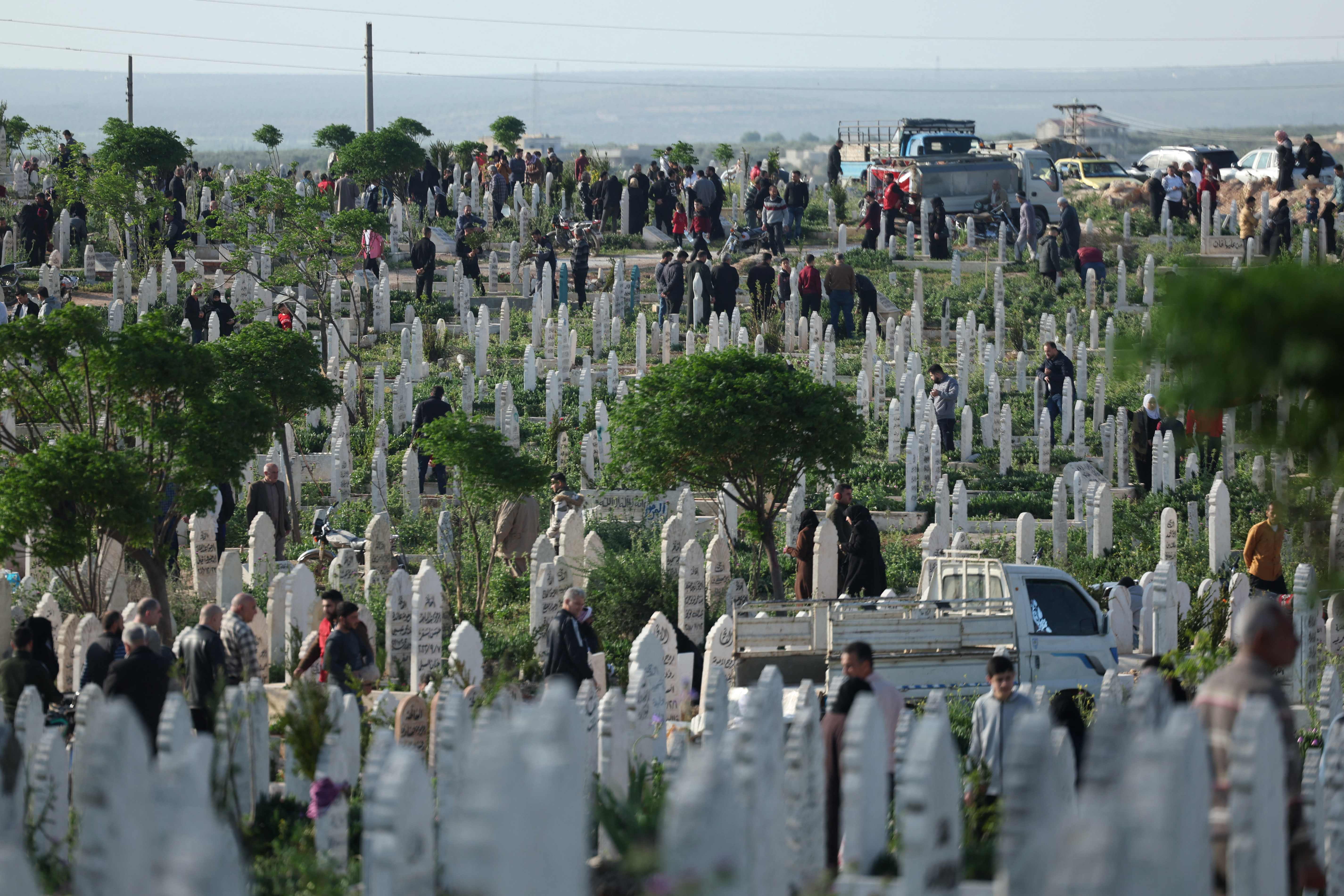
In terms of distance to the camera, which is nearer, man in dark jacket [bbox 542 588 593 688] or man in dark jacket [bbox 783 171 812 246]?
man in dark jacket [bbox 542 588 593 688]


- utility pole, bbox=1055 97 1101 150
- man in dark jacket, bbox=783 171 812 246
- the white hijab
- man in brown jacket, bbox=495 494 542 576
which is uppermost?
utility pole, bbox=1055 97 1101 150

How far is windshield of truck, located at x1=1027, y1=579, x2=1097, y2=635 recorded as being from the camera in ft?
35.3

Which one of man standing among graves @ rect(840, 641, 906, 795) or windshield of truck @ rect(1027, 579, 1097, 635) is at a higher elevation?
man standing among graves @ rect(840, 641, 906, 795)

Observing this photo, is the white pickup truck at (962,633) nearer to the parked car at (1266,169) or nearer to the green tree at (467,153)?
the parked car at (1266,169)

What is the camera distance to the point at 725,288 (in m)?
22.8

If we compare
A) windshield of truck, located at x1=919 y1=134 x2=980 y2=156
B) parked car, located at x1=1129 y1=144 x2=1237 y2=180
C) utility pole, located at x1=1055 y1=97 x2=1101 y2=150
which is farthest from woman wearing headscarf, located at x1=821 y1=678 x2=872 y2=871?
utility pole, located at x1=1055 y1=97 x2=1101 y2=150

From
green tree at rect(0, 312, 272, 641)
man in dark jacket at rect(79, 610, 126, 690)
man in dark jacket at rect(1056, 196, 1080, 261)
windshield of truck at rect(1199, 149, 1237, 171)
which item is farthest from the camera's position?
windshield of truck at rect(1199, 149, 1237, 171)

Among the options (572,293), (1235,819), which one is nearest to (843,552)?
(1235,819)

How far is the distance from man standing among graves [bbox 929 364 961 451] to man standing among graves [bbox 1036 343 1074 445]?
1.18 m

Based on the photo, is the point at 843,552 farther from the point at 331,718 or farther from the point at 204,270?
the point at 204,270

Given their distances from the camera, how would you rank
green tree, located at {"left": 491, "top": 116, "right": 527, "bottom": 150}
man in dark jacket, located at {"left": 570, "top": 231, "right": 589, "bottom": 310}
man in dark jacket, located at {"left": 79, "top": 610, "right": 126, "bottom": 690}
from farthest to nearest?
green tree, located at {"left": 491, "top": 116, "right": 527, "bottom": 150}
man in dark jacket, located at {"left": 570, "top": 231, "right": 589, "bottom": 310}
man in dark jacket, located at {"left": 79, "top": 610, "right": 126, "bottom": 690}

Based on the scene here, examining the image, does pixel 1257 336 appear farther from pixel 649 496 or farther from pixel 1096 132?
pixel 1096 132

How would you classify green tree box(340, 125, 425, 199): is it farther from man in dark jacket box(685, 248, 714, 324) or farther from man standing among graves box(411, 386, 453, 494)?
man standing among graves box(411, 386, 453, 494)

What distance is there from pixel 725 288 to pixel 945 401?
5481mm
